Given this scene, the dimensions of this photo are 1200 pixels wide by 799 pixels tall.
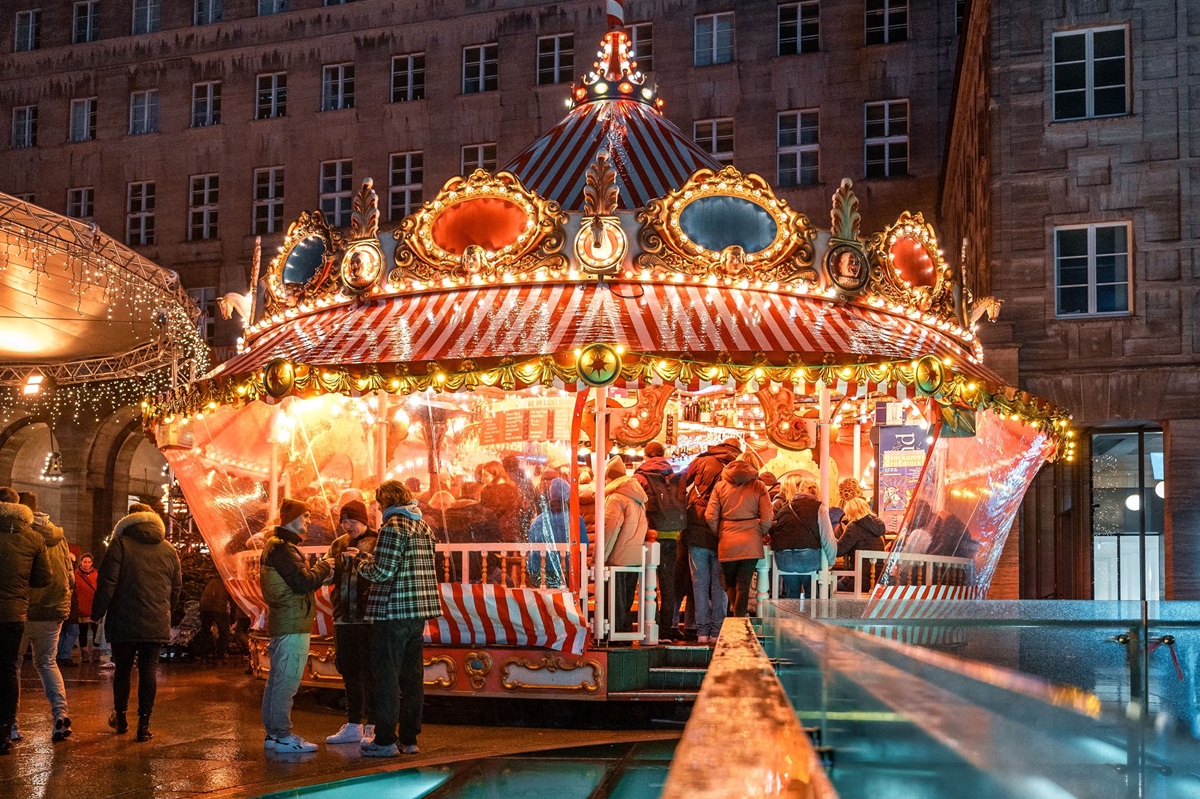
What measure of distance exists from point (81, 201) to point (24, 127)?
2.60 m

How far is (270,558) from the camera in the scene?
9492 mm

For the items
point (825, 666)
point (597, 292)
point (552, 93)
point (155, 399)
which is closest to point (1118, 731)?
point (825, 666)

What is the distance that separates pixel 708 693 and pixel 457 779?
242 inches

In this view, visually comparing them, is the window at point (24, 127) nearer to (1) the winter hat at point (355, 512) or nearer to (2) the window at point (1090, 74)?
(2) the window at point (1090, 74)

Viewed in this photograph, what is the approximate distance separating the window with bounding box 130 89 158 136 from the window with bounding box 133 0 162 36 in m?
1.53

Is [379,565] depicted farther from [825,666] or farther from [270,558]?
[825,666]

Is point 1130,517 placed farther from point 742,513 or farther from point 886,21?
point 886,21

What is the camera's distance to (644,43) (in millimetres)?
31422

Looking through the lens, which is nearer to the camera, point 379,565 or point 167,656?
point 379,565

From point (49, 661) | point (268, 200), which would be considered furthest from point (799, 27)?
point (49, 661)

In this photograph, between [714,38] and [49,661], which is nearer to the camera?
[49,661]

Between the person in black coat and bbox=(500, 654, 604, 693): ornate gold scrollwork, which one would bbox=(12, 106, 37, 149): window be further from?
the person in black coat

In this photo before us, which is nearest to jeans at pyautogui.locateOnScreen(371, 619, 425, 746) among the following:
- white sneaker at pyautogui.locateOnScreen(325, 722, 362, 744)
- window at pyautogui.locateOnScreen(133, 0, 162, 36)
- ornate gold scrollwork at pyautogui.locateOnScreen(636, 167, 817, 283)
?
white sneaker at pyautogui.locateOnScreen(325, 722, 362, 744)

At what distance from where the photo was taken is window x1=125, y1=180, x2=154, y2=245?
113 feet
